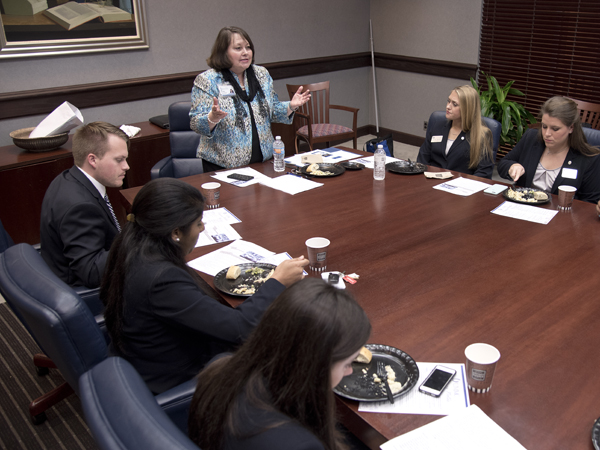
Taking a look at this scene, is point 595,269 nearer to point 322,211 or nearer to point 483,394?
point 483,394

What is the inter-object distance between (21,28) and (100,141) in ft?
7.77

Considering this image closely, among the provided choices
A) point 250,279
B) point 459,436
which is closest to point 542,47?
point 250,279

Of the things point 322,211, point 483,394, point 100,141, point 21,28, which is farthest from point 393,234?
point 21,28

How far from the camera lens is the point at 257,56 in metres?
5.43

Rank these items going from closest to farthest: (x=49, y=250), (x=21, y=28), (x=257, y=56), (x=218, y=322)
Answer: (x=218, y=322)
(x=49, y=250)
(x=21, y=28)
(x=257, y=56)

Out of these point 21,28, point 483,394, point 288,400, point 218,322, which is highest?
point 21,28

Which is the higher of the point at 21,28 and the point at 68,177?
the point at 21,28

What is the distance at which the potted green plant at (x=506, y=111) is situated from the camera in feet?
16.1

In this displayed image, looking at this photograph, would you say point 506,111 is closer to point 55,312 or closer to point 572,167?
point 572,167

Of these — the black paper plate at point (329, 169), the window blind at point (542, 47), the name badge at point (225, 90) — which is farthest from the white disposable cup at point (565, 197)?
the window blind at point (542, 47)

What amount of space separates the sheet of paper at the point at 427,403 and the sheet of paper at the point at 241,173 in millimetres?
1866

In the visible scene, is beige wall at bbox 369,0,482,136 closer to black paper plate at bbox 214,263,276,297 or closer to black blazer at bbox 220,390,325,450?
black paper plate at bbox 214,263,276,297

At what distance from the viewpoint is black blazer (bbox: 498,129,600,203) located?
2.75m

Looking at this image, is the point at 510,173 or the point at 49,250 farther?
the point at 510,173
